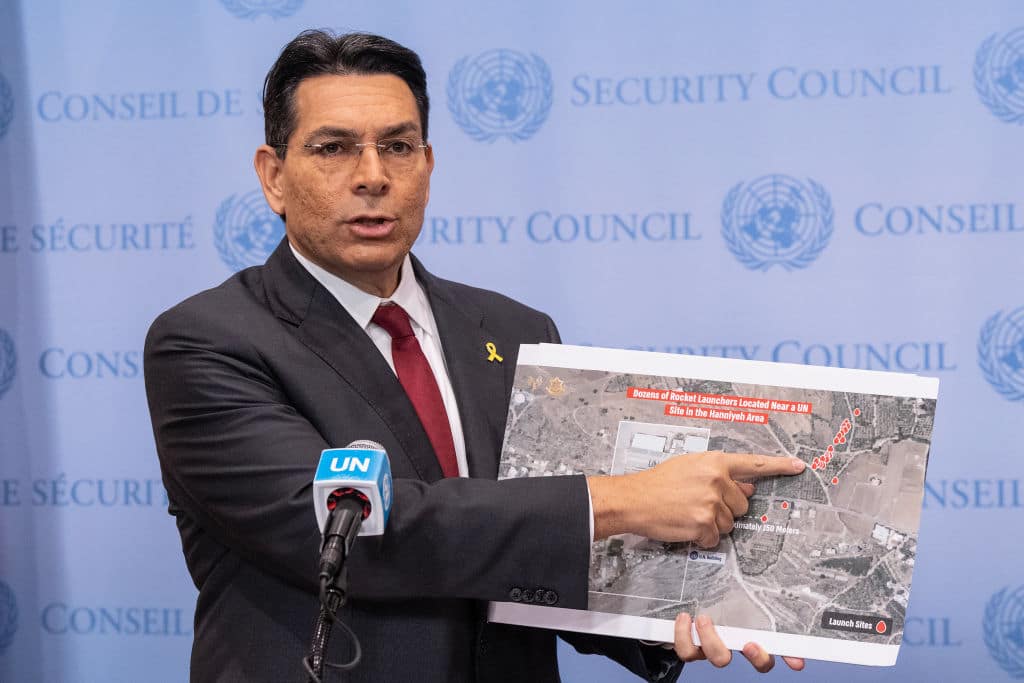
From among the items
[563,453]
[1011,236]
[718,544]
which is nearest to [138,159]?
[563,453]

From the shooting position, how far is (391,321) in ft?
7.34

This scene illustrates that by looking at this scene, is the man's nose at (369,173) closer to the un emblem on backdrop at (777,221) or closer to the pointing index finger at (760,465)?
the pointing index finger at (760,465)

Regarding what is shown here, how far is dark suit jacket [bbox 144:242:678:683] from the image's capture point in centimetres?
187

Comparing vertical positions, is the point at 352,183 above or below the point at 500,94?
below

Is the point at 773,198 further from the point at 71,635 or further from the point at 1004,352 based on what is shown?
the point at 71,635

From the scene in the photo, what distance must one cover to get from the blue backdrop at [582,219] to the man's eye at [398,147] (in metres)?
1.12

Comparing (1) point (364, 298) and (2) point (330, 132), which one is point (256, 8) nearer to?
(2) point (330, 132)

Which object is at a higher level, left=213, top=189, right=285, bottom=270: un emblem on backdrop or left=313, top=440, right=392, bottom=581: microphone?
left=213, top=189, right=285, bottom=270: un emblem on backdrop

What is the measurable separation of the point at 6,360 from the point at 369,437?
2.09 m

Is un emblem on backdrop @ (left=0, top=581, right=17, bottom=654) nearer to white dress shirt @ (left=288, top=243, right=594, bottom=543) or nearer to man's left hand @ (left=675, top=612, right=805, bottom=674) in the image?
white dress shirt @ (left=288, top=243, right=594, bottom=543)

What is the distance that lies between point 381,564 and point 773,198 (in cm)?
192

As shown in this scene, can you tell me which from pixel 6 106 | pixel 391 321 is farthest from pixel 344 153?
pixel 6 106

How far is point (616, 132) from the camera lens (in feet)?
11.0

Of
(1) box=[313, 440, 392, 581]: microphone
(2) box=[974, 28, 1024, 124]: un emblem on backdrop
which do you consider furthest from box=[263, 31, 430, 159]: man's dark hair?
(2) box=[974, 28, 1024, 124]: un emblem on backdrop
